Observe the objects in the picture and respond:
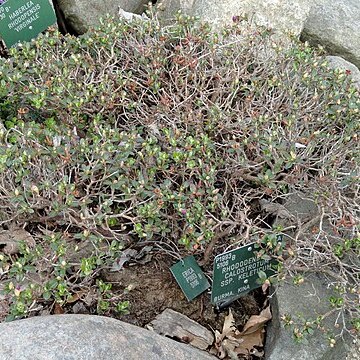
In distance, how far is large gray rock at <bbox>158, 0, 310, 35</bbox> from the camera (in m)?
3.33

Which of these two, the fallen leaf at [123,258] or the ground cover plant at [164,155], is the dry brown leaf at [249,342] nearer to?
the ground cover plant at [164,155]

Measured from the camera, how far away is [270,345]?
2369 millimetres

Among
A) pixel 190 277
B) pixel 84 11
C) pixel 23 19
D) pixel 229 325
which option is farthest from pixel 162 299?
pixel 84 11

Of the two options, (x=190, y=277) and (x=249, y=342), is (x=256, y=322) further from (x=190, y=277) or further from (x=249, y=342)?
(x=190, y=277)

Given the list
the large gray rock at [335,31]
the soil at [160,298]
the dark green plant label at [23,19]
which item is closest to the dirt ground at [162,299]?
the soil at [160,298]

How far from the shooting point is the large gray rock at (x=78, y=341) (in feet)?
5.77

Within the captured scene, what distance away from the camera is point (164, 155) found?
2367mm

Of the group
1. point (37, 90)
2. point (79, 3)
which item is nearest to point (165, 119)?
point (37, 90)

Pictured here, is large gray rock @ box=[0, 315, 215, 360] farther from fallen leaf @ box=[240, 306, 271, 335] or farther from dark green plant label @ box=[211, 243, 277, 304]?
fallen leaf @ box=[240, 306, 271, 335]

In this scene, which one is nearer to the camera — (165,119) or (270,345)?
(270,345)

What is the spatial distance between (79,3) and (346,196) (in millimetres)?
2188

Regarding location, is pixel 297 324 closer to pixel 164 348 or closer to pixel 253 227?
pixel 253 227

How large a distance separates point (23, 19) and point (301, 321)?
211 centimetres

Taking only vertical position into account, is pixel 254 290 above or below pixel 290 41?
below
